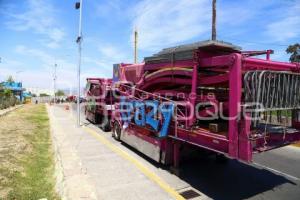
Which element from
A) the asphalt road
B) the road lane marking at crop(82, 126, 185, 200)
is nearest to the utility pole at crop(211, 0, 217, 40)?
the road lane marking at crop(82, 126, 185, 200)

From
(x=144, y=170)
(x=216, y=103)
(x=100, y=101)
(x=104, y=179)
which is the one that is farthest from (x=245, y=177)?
(x=100, y=101)

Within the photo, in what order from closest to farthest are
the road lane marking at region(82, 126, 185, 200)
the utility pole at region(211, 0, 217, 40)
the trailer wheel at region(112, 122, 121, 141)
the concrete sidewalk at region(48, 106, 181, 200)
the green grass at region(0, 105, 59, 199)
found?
the green grass at region(0, 105, 59, 199), the concrete sidewalk at region(48, 106, 181, 200), the road lane marking at region(82, 126, 185, 200), the trailer wheel at region(112, 122, 121, 141), the utility pole at region(211, 0, 217, 40)

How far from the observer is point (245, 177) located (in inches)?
314

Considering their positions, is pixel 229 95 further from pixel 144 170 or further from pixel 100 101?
pixel 100 101

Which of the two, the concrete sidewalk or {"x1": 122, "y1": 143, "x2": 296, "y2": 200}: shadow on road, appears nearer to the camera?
the concrete sidewalk

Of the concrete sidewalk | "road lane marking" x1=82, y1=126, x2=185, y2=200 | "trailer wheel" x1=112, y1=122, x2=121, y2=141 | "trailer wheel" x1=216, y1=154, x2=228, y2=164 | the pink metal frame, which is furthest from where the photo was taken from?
"trailer wheel" x1=112, y1=122, x2=121, y2=141

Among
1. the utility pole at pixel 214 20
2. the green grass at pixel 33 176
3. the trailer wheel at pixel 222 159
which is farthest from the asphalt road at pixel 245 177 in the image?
the utility pole at pixel 214 20

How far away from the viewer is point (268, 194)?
6770 millimetres

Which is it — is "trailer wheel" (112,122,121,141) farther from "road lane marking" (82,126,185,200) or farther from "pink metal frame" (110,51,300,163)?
"pink metal frame" (110,51,300,163)

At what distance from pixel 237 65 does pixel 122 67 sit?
8435 millimetres

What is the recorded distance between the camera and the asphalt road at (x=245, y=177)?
22.3ft

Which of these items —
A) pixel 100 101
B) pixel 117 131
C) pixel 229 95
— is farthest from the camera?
pixel 100 101

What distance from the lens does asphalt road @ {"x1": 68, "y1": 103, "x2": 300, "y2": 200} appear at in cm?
681

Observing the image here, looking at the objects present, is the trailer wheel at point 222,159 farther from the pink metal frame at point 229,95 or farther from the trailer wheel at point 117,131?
the trailer wheel at point 117,131
